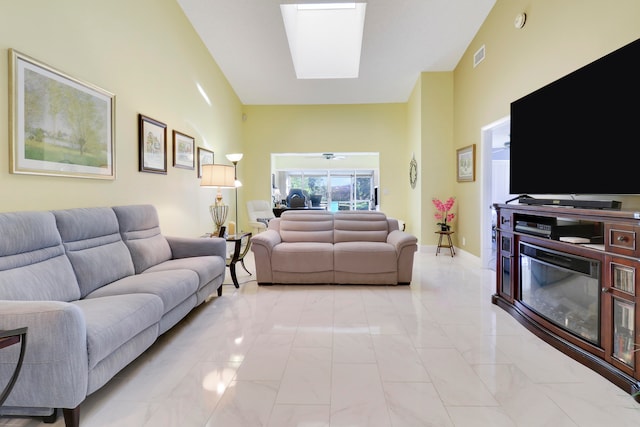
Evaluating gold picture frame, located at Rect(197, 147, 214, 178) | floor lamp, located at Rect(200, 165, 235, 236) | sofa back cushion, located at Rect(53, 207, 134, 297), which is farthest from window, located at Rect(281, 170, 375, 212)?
sofa back cushion, located at Rect(53, 207, 134, 297)

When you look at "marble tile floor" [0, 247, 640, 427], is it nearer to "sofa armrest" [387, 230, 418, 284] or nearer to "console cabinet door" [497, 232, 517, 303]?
"console cabinet door" [497, 232, 517, 303]

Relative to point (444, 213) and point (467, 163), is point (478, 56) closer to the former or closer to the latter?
point (467, 163)

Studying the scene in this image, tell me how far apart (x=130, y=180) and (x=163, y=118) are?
1.07m

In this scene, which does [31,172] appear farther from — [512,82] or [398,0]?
[512,82]

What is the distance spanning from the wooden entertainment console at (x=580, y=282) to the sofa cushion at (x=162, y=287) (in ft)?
9.07

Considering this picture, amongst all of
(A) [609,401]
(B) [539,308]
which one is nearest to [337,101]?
(B) [539,308]

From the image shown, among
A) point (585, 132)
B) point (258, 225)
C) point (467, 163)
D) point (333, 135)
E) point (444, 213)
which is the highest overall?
point (333, 135)

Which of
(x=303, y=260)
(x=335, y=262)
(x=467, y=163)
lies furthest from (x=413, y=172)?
(x=303, y=260)

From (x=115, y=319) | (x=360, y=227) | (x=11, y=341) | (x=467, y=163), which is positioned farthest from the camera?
(x=467, y=163)

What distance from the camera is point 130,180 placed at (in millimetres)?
3385

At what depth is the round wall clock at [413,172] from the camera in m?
6.51

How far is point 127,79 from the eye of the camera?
3.32 meters

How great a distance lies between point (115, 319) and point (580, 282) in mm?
2940

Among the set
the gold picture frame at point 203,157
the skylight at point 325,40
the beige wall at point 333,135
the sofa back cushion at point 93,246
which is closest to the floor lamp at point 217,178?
the gold picture frame at point 203,157
